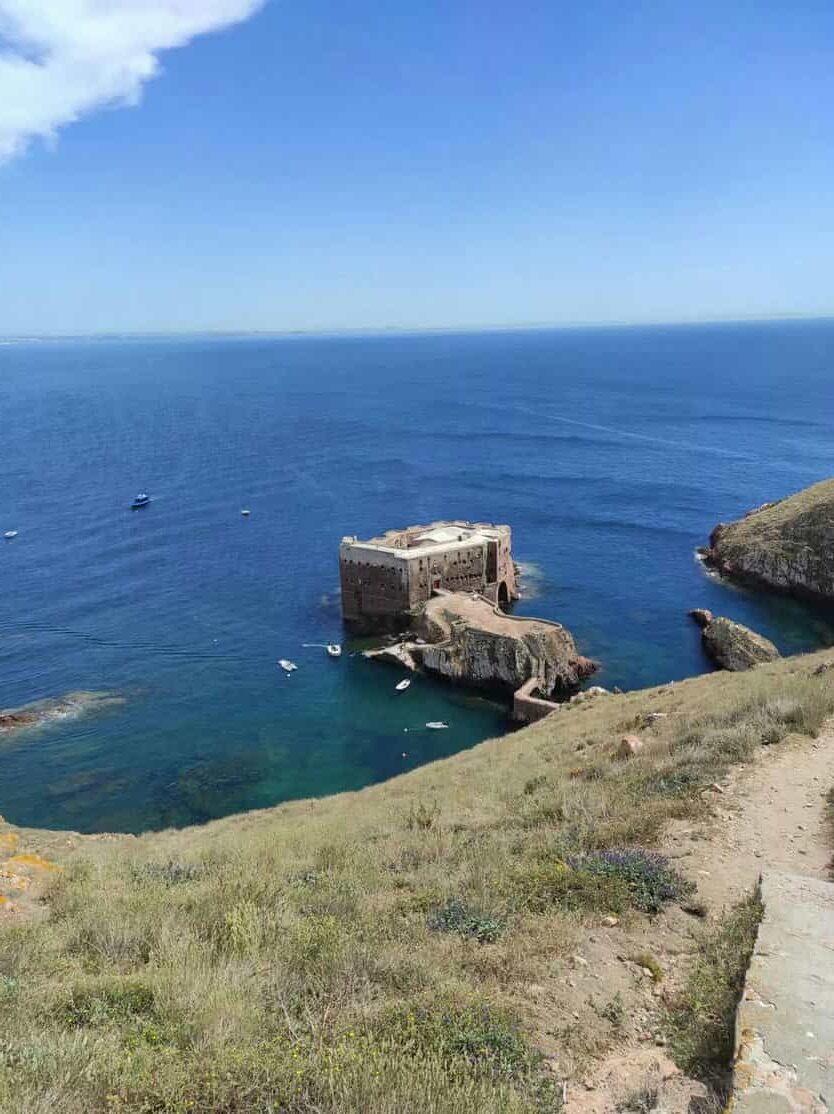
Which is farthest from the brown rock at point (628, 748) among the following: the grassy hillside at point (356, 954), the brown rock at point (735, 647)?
the brown rock at point (735, 647)

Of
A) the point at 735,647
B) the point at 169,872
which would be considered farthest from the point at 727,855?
the point at 735,647

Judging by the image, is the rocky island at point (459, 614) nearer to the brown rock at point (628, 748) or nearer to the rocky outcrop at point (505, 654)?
the rocky outcrop at point (505, 654)

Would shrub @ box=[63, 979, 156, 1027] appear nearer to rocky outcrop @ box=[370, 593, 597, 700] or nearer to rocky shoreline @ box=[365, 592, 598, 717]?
rocky shoreline @ box=[365, 592, 598, 717]

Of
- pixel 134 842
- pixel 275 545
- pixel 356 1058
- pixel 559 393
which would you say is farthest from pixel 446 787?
pixel 559 393

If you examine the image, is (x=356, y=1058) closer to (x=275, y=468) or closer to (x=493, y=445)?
(x=275, y=468)

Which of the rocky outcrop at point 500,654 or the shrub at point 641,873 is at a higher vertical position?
the shrub at point 641,873

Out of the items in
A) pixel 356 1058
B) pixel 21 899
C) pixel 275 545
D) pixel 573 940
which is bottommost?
pixel 275 545

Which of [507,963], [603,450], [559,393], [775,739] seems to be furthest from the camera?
[559,393]
